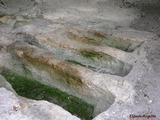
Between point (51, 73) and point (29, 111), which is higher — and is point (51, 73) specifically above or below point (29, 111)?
below

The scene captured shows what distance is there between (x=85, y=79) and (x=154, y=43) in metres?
1.78

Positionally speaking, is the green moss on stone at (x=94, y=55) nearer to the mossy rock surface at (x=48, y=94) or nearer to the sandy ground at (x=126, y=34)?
the sandy ground at (x=126, y=34)

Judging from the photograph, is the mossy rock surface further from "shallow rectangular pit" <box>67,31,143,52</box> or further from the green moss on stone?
"shallow rectangular pit" <box>67,31,143,52</box>

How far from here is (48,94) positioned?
512 centimetres

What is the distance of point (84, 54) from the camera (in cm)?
550

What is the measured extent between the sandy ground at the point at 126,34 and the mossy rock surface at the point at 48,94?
0.56m

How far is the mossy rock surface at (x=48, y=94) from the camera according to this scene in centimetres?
470

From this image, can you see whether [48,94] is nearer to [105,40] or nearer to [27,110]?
[27,110]

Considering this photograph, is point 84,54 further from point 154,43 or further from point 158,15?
point 158,15

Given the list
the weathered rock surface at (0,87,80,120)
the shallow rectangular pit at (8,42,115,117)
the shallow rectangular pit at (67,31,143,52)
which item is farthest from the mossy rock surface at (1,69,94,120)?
the shallow rectangular pit at (67,31,143,52)

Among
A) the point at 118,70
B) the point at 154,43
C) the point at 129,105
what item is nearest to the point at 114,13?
the point at 154,43

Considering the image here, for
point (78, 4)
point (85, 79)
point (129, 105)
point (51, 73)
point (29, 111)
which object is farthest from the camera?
point (78, 4)

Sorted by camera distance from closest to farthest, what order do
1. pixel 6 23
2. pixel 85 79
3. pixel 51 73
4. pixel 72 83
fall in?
1. pixel 85 79
2. pixel 72 83
3. pixel 51 73
4. pixel 6 23

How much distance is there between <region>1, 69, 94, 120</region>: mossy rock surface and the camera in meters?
4.70
